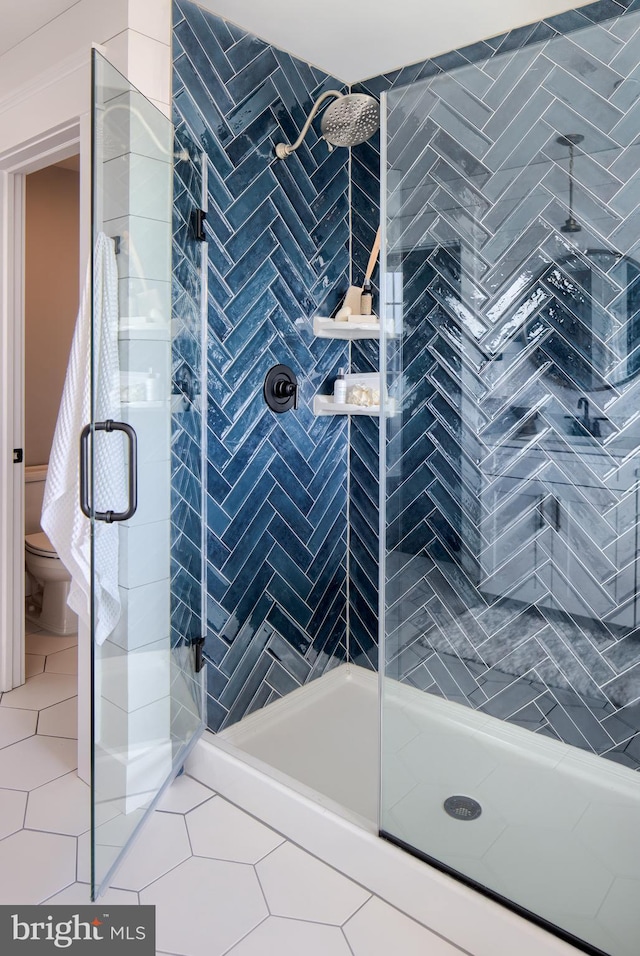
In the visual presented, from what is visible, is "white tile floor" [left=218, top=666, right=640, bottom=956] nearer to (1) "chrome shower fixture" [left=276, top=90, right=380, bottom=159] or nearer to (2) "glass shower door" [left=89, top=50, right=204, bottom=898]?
(2) "glass shower door" [left=89, top=50, right=204, bottom=898]

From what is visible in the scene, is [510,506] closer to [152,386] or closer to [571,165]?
[571,165]

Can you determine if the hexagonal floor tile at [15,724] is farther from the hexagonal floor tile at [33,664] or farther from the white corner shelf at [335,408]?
the white corner shelf at [335,408]

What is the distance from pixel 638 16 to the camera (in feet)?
4.83

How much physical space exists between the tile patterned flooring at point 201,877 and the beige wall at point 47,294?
2398mm

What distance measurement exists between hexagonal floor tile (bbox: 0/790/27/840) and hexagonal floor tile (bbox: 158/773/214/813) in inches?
17.0

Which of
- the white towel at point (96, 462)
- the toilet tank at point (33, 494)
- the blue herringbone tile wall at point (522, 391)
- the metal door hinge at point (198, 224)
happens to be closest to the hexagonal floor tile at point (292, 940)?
the blue herringbone tile wall at point (522, 391)

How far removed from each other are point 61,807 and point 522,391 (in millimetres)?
1928

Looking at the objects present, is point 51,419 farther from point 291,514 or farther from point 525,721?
point 525,721

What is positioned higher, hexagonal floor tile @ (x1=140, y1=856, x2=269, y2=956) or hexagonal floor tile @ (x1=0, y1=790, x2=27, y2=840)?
hexagonal floor tile @ (x1=0, y1=790, x2=27, y2=840)

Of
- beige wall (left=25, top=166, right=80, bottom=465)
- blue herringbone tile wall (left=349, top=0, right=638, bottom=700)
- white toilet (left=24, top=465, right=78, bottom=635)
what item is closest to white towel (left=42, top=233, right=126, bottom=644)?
blue herringbone tile wall (left=349, top=0, right=638, bottom=700)

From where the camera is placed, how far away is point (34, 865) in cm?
192

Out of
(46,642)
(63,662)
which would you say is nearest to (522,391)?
(63,662)

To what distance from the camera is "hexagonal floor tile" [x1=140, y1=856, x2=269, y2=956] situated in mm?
1666

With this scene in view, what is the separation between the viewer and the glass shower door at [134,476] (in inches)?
65.7
